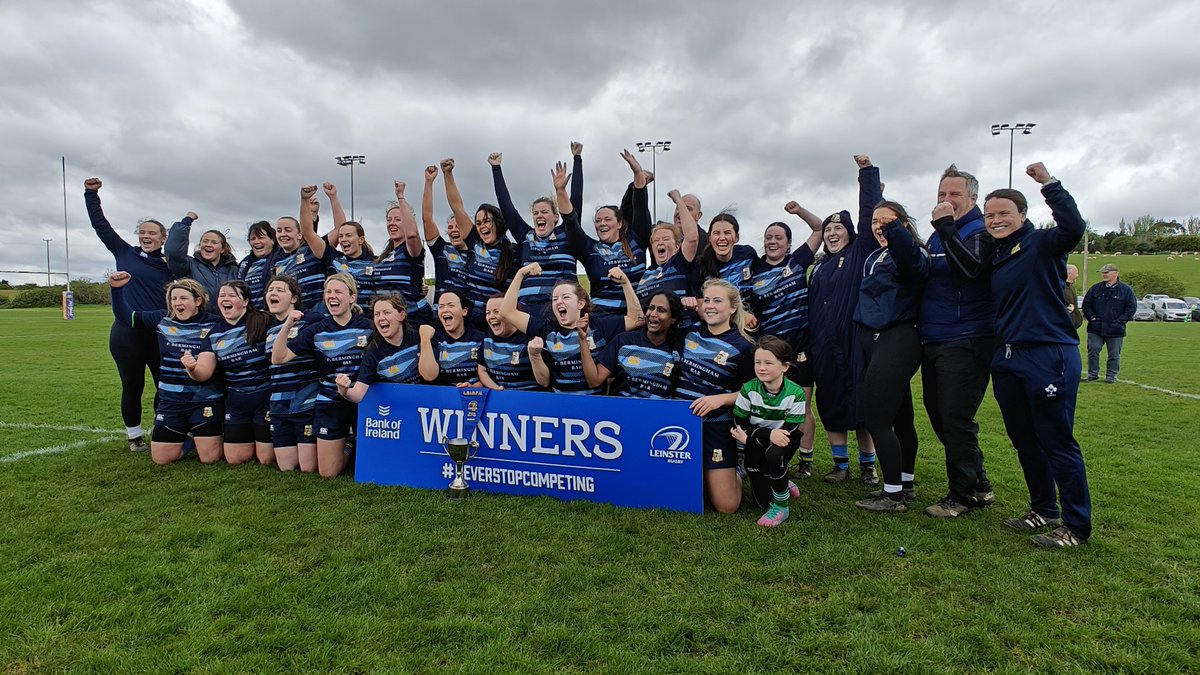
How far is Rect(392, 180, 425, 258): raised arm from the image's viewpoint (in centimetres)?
589

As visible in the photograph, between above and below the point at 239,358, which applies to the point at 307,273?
above

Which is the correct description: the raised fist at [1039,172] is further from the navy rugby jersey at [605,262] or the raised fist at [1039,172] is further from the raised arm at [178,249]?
the raised arm at [178,249]

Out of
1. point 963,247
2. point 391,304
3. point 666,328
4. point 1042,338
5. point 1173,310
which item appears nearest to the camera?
point 1042,338

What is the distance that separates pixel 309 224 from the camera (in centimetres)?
613

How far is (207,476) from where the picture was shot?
5.02m

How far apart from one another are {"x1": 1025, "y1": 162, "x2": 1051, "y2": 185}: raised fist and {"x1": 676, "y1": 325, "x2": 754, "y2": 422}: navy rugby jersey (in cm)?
183

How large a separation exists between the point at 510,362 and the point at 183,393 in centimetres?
302

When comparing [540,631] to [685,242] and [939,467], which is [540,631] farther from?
[939,467]

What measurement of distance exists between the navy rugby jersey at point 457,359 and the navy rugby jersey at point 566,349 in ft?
1.65

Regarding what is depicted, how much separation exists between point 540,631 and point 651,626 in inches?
19.0

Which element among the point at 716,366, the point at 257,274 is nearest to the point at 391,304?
the point at 257,274

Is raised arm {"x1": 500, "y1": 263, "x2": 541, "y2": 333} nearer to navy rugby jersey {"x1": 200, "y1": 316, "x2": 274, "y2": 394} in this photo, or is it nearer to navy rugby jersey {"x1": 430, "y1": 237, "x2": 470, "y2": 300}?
navy rugby jersey {"x1": 430, "y1": 237, "x2": 470, "y2": 300}

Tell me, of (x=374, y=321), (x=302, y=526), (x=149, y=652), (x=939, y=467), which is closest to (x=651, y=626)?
(x=149, y=652)

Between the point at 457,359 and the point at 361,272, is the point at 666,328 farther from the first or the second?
the point at 361,272
